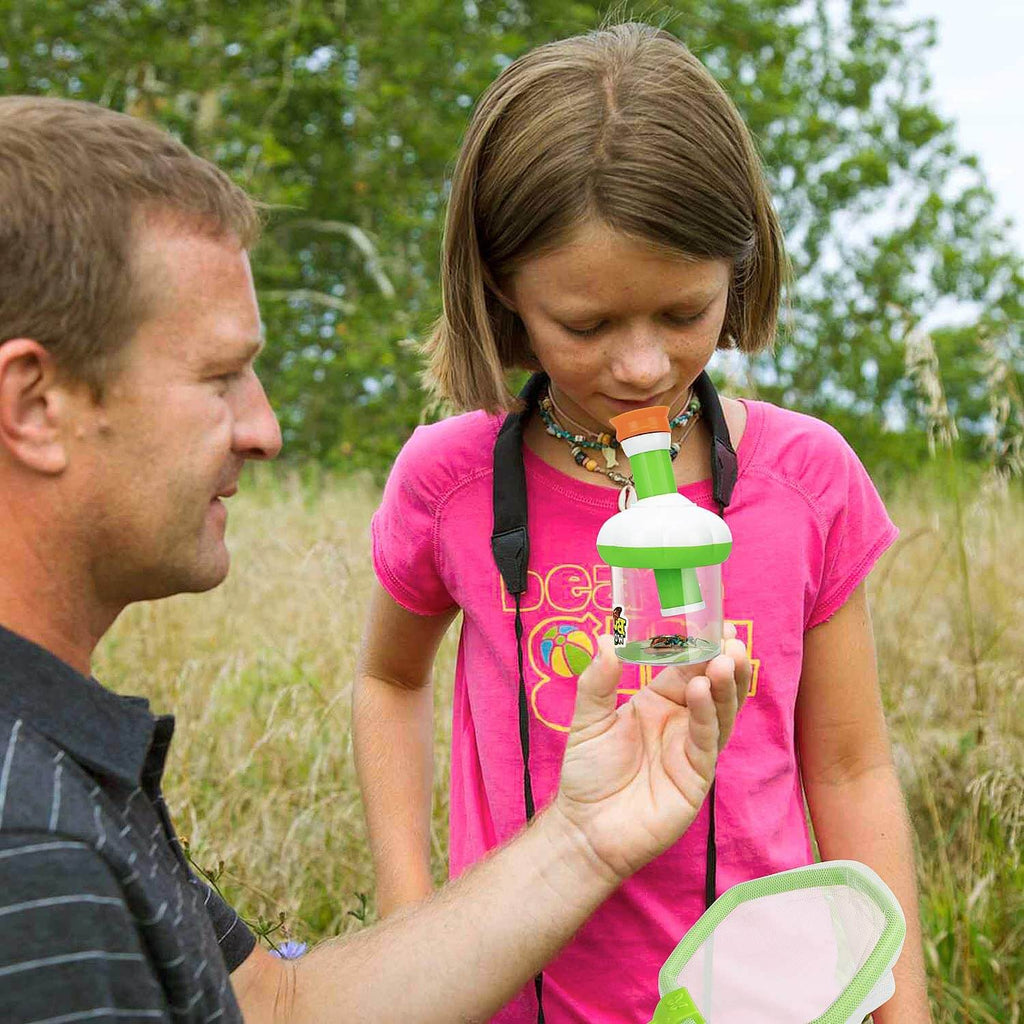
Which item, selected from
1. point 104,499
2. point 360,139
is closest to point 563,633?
point 104,499

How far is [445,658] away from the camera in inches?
174

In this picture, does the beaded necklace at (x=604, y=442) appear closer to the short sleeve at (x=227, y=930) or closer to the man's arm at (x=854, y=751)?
the man's arm at (x=854, y=751)

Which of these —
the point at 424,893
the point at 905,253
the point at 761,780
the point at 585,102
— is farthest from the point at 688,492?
the point at 905,253

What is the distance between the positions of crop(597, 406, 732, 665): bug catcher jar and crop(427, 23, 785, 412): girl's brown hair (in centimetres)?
38

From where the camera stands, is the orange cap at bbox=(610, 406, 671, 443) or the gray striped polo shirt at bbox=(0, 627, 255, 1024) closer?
the gray striped polo shirt at bbox=(0, 627, 255, 1024)

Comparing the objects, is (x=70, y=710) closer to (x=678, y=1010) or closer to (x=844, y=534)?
(x=678, y=1010)

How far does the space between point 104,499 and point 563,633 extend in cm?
95

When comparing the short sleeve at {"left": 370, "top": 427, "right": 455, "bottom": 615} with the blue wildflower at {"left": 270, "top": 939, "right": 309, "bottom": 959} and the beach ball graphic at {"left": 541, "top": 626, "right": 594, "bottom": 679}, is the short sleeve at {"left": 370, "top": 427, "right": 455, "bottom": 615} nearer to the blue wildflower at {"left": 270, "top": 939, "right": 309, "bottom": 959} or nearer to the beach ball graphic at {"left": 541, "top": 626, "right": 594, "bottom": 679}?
the beach ball graphic at {"left": 541, "top": 626, "right": 594, "bottom": 679}

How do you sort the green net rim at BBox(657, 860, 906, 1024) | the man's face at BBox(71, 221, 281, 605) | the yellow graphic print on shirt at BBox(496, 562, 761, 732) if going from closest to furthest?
the man's face at BBox(71, 221, 281, 605) → the green net rim at BBox(657, 860, 906, 1024) → the yellow graphic print on shirt at BBox(496, 562, 761, 732)

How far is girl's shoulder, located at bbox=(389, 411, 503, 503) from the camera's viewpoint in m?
2.30

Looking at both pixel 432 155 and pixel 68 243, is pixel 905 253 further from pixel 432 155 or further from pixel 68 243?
pixel 68 243

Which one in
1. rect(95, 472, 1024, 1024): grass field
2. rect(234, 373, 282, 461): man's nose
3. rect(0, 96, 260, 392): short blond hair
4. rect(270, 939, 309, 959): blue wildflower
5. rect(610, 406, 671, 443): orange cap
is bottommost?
rect(95, 472, 1024, 1024): grass field

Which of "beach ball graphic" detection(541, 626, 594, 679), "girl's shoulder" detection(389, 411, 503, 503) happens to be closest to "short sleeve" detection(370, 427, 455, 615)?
"girl's shoulder" detection(389, 411, 503, 503)

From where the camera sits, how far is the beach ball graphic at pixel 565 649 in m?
2.16
